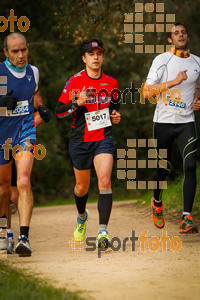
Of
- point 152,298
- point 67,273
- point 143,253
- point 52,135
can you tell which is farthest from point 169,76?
point 52,135

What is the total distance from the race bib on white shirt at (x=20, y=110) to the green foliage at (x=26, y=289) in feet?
6.28

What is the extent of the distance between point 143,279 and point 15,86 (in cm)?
283

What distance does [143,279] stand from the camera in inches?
239

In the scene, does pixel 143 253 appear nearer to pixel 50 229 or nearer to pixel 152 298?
pixel 152 298

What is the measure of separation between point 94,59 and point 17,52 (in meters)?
1.01

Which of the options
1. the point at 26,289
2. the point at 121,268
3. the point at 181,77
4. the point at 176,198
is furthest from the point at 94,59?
the point at 176,198

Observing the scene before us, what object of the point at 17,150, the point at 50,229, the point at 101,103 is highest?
the point at 101,103

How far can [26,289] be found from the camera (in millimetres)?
5727

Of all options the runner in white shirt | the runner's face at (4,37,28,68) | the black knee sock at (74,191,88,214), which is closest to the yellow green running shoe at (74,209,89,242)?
the black knee sock at (74,191,88,214)

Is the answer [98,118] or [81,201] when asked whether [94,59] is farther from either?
[81,201]

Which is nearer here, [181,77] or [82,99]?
[82,99]

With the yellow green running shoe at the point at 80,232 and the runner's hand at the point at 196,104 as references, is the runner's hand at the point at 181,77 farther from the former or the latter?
the yellow green running shoe at the point at 80,232

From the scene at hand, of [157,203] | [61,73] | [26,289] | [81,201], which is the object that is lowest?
[26,289]

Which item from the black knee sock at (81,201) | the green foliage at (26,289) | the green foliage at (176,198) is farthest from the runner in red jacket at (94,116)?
the green foliage at (176,198)
